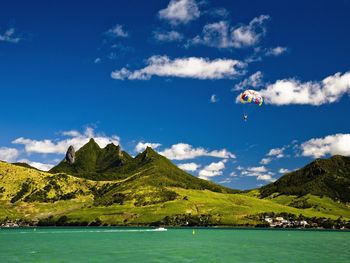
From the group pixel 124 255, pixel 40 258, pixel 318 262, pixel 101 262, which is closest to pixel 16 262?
pixel 40 258

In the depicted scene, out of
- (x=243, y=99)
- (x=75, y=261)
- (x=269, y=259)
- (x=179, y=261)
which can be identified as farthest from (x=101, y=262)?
(x=243, y=99)

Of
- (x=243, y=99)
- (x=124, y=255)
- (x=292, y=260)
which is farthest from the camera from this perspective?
(x=243, y=99)

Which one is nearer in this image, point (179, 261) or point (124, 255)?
point (179, 261)

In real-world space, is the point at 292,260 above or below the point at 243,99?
below

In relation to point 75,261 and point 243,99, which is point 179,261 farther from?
point 243,99

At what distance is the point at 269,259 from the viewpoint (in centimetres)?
11612

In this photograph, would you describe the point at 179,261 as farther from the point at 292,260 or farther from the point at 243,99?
the point at 243,99

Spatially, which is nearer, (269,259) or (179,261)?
(179,261)

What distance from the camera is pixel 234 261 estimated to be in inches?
4336

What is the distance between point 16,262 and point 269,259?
61.7 m

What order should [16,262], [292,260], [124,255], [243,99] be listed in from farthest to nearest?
[243,99] < [124,255] < [292,260] < [16,262]

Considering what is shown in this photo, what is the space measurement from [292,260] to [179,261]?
29161 mm

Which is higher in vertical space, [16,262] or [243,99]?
[243,99]

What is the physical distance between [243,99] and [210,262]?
186 ft
